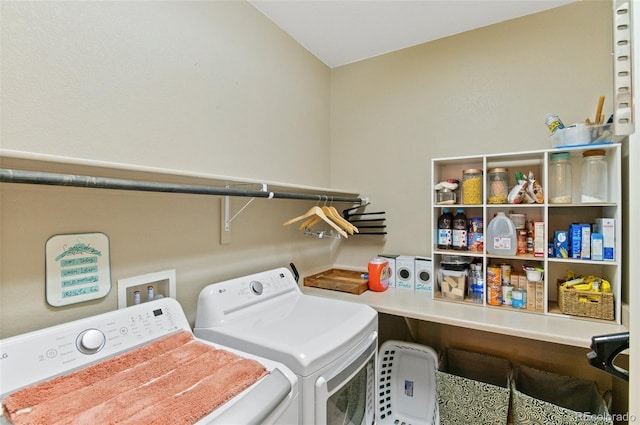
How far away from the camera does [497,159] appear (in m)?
1.82

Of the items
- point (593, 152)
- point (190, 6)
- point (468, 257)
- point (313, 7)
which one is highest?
point (313, 7)

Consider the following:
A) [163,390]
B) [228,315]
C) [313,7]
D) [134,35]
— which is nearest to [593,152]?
[313,7]

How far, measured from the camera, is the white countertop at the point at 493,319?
1.31 metres

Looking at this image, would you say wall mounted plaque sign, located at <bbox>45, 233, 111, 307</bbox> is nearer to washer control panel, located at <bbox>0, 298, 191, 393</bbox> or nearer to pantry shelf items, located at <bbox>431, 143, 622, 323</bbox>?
washer control panel, located at <bbox>0, 298, 191, 393</bbox>

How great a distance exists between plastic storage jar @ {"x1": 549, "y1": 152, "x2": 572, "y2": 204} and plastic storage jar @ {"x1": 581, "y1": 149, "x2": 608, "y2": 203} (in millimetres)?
67

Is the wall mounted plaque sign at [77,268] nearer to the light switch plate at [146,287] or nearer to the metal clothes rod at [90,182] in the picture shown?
the light switch plate at [146,287]

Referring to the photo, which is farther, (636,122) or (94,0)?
(94,0)

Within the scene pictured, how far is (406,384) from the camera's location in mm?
1984

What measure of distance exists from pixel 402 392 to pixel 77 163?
2135 millimetres

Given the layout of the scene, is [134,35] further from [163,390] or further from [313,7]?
[163,390]

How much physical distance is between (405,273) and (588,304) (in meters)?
0.94

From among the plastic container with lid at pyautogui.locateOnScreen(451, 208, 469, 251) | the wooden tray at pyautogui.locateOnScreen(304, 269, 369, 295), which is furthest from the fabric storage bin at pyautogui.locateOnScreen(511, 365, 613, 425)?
the wooden tray at pyautogui.locateOnScreen(304, 269, 369, 295)

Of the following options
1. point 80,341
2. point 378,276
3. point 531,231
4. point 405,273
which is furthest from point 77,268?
point 531,231

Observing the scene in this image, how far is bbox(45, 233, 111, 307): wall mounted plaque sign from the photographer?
991 mm
